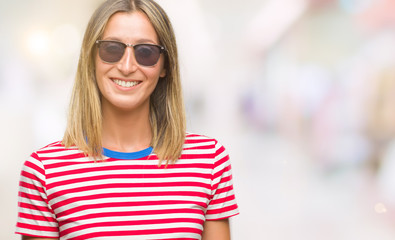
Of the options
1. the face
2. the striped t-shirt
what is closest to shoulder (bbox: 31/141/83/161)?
the striped t-shirt

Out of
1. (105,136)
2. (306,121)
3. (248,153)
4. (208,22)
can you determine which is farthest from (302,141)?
(105,136)

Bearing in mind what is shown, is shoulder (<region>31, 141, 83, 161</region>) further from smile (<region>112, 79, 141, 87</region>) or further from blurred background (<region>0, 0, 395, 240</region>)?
blurred background (<region>0, 0, 395, 240</region>)

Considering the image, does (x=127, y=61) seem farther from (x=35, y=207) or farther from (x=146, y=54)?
(x=35, y=207)

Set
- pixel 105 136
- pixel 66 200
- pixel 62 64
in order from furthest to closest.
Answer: pixel 62 64
pixel 105 136
pixel 66 200

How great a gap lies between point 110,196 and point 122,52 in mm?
394

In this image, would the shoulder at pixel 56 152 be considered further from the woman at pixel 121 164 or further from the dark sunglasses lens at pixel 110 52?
the dark sunglasses lens at pixel 110 52

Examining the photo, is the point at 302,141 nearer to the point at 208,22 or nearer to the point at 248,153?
the point at 248,153

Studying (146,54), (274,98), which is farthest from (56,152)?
(274,98)

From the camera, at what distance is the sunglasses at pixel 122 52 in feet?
4.93

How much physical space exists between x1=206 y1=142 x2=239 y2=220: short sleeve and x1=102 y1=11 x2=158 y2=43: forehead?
40 centimetres

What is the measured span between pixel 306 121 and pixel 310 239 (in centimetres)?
59

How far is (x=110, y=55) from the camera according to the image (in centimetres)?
150

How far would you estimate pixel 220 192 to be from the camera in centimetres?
161

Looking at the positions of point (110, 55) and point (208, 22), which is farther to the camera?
point (208, 22)
